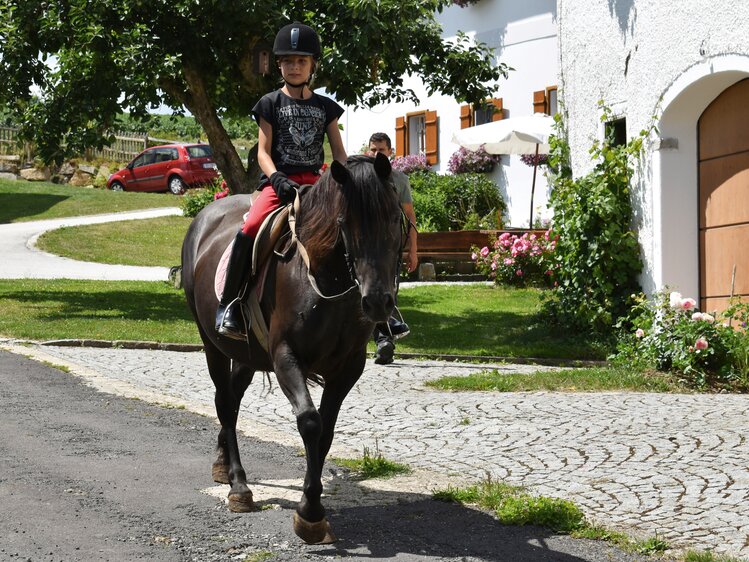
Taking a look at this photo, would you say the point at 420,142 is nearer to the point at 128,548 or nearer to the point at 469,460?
the point at 469,460

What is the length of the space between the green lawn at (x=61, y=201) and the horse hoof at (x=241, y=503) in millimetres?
28218

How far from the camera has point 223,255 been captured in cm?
677

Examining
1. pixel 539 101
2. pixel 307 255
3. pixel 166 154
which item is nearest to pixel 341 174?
pixel 307 255

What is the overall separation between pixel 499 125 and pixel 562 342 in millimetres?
9041

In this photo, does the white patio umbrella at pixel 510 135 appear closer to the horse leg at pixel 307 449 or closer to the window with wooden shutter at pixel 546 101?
the window with wooden shutter at pixel 546 101

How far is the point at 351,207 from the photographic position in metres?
5.44

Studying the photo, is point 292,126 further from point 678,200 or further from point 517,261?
point 517,261

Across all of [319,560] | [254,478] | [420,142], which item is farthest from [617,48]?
[420,142]

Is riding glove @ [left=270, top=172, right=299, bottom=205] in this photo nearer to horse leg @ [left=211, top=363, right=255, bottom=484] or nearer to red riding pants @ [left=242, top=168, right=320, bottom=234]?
red riding pants @ [left=242, top=168, right=320, bottom=234]

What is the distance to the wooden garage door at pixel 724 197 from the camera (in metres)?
12.0

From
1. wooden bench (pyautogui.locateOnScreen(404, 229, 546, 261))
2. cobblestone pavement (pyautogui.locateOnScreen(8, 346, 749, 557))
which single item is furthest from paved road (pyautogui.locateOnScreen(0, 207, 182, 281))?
cobblestone pavement (pyautogui.locateOnScreen(8, 346, 749, 557))

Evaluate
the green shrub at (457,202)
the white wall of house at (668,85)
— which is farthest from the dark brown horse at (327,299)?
the green shrub at (457,202)

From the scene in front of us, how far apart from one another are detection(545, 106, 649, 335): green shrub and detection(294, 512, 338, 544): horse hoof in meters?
8.43

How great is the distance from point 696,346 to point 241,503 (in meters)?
5.98
